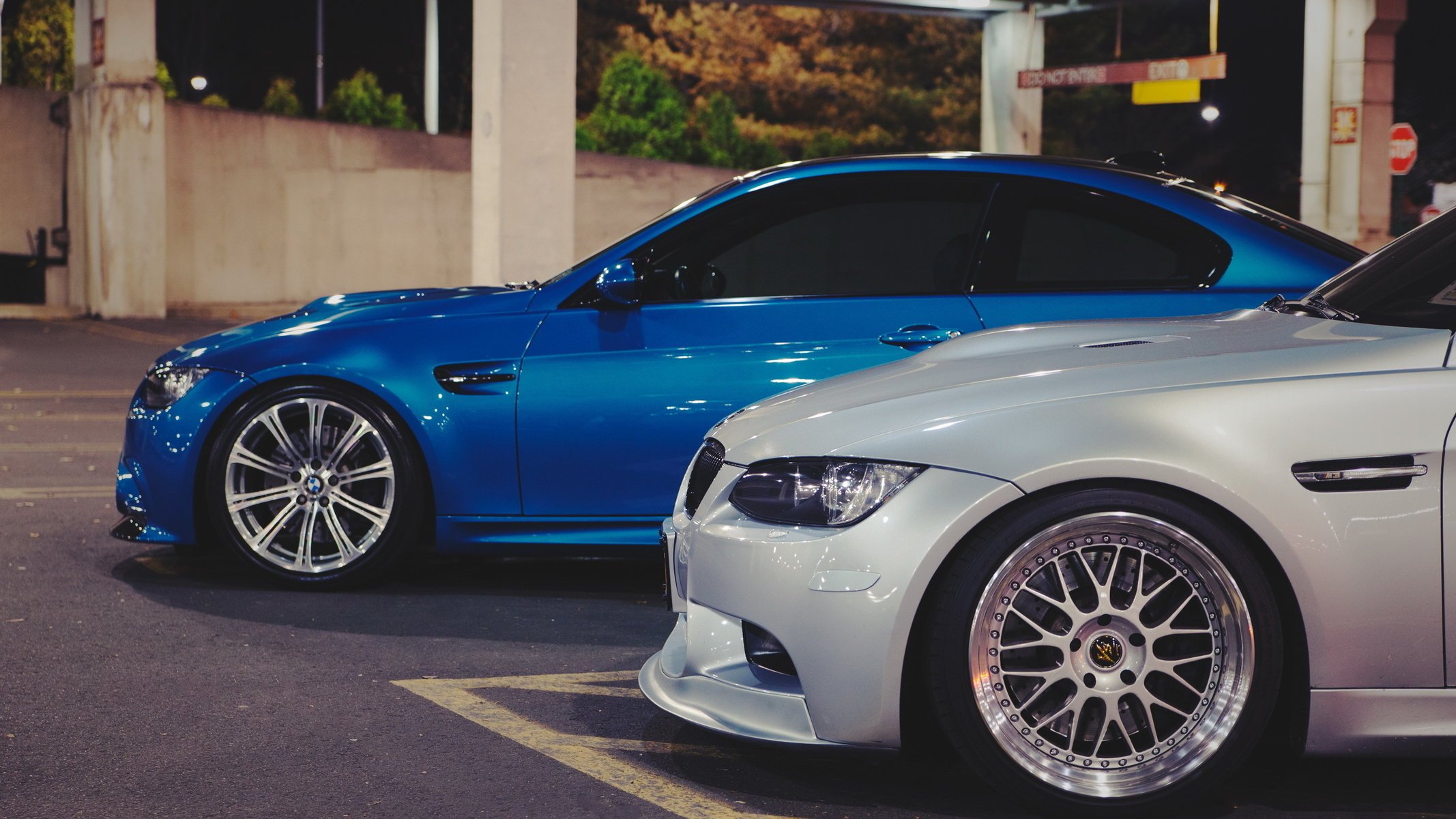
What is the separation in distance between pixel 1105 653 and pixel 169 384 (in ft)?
12.5

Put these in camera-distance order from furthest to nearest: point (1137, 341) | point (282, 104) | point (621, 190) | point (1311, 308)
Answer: point (621, 190), point (282, 104), point (1311, 308), point (1137, 341)

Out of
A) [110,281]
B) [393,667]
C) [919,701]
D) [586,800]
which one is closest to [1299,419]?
[919,701]

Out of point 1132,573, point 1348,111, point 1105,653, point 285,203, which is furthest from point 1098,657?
point 285,203

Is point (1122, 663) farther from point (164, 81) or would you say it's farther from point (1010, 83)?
point (1010, 83)

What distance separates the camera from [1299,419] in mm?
3490

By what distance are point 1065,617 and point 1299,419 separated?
2.09 feet

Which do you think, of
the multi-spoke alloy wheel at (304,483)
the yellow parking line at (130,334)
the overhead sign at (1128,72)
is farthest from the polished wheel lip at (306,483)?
the overhead sign at (1128,72)

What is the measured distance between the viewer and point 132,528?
6.06 meters

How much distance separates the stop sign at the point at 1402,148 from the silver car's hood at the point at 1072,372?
22.7 metres

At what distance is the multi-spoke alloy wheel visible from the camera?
592 centimetres

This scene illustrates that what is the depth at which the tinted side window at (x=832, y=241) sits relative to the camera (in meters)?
5.76

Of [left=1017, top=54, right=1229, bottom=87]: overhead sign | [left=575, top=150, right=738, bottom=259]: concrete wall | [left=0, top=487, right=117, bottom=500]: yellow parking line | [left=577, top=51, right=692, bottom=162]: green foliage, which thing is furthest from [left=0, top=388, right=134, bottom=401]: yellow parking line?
[left=577, top=51, right=692, bottom=162]: green foliage

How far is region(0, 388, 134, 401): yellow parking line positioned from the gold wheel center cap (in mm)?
11074

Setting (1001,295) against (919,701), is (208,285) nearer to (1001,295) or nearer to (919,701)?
(1001,295)
